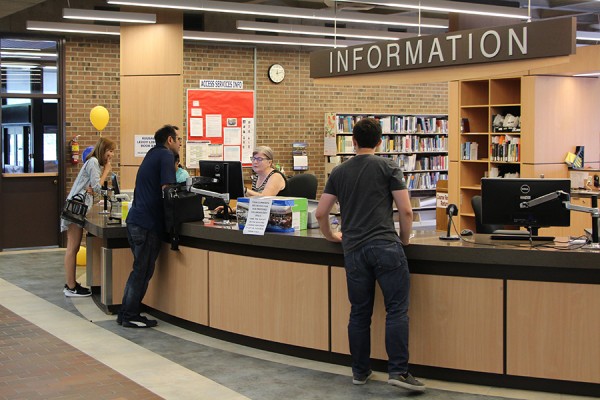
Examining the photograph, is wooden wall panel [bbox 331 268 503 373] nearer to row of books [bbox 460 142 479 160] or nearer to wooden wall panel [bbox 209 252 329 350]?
wooden wall panel [bbox 209 252 329 350]

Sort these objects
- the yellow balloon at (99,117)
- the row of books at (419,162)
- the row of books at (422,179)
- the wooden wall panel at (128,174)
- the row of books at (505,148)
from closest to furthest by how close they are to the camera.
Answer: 1. the wooden wall panel at (128,174)
2. the row of books at (505,148)
3. the yellow balloon at (99,117)
4. the row of books at (419,162)
5. the row of books at (422,179)

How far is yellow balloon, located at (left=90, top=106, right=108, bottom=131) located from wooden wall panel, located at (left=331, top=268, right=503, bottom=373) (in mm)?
7499

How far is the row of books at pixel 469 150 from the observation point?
11.4 metres

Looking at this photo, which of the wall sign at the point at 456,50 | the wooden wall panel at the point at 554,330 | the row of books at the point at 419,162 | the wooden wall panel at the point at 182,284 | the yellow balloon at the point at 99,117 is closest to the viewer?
the wooden wall panel at the point at 554,330

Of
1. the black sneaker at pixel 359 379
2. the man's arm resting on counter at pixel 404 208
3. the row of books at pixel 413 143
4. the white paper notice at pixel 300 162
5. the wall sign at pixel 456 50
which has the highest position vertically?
the wall sign at pixel 456 50

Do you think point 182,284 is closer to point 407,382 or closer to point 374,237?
point 374,237

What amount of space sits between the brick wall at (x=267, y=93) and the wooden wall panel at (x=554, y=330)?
8.61 meters

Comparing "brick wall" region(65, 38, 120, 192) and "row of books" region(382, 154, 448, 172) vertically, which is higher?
"brick wall" region(65, 38, 120, 192)

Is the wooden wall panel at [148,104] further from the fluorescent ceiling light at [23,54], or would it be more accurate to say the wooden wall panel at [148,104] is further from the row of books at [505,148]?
the row of books at [505,148]

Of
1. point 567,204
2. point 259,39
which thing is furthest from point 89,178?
point 259,39

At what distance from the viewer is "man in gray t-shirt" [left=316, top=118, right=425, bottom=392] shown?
521 centimetres

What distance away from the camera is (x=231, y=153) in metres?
14.3

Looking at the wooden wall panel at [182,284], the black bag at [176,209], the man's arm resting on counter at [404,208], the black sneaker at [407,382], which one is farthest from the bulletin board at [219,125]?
the black sneaker at [407,382]

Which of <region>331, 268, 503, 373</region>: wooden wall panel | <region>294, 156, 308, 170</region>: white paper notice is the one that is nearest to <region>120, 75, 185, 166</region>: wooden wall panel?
<region>294, 156, 308, 170</region>: white paper notice
